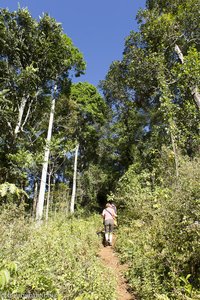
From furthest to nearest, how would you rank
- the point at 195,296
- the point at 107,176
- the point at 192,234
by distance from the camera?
the point at 107,176
the point at 192,234
the point at 195,296

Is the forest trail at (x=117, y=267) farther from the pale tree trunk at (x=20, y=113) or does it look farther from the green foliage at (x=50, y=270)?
the pale tree trunk at (x=20, y=113)

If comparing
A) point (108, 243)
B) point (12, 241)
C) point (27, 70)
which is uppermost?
point (27, 70)

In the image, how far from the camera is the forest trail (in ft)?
19.5

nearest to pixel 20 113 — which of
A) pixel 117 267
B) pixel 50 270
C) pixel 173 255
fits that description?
pixel 117 267

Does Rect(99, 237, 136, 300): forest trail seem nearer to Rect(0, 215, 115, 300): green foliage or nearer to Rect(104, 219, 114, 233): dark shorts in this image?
Rect(0, 215, 115, 300): green foliage

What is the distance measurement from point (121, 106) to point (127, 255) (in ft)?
49.6

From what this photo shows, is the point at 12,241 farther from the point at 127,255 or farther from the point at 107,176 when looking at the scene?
the point at 107,176

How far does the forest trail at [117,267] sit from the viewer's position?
5930 millimetres

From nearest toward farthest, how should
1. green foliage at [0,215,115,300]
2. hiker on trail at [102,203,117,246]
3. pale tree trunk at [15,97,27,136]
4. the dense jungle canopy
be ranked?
green foliage at [0,215,115,300] → the dense jungle canopy → hiker on trail at [102,203,117,246] → pale tree trunk at [15,97,27,136]

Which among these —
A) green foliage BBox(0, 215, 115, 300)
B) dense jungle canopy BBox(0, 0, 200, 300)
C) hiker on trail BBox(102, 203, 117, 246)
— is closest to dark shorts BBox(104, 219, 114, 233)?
hiker on trail BBox(102, 203, 117, 246)

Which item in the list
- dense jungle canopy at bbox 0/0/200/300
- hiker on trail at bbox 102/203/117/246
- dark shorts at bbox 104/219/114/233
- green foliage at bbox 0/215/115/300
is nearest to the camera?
green foliage at bbox 0/215/115/300

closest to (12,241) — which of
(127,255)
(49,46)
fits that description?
(127,255)

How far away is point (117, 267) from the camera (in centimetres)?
772

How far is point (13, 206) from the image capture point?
8.04m
